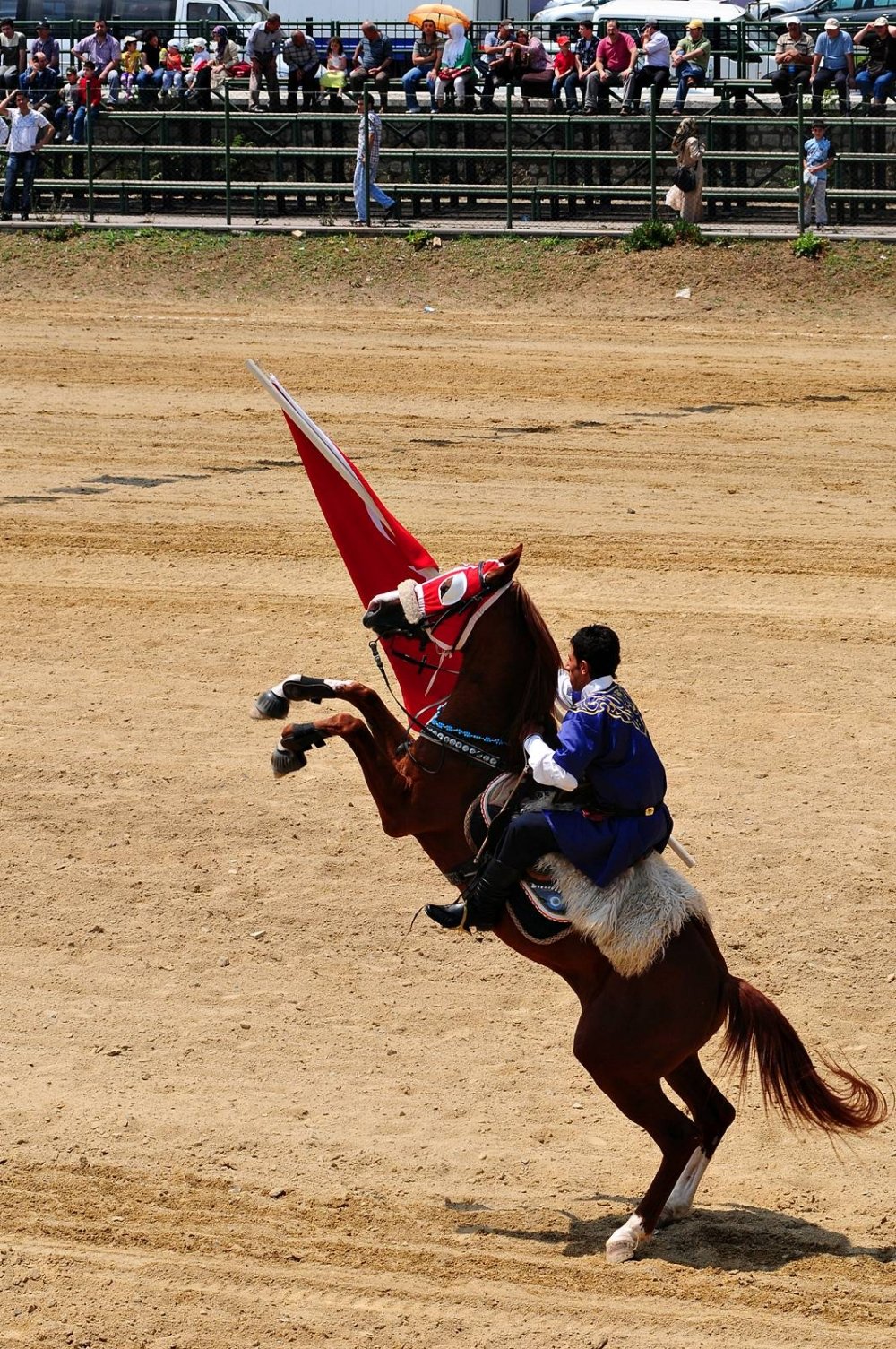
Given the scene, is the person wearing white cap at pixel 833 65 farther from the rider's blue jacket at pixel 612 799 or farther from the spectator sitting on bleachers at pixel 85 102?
the rider's blue jacket at pixel 612 799

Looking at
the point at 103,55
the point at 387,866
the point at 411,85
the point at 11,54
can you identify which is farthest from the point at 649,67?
the point at 387,866

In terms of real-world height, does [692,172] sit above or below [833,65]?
below

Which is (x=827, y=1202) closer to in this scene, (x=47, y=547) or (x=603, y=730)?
(x=603, y=730)

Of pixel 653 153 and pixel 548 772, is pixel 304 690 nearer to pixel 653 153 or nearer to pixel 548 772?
pixel 548 772

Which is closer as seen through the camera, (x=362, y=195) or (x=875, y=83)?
(x=875, y=83)

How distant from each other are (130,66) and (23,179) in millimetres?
4430

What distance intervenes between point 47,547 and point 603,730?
9.42m

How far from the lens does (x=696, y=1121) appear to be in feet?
21.3

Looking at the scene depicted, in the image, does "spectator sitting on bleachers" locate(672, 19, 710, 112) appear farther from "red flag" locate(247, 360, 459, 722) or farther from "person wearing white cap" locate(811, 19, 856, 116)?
"red flag" locate(247, 360, 459, 722)

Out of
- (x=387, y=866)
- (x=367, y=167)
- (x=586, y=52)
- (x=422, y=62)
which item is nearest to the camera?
(x=387, y=866)

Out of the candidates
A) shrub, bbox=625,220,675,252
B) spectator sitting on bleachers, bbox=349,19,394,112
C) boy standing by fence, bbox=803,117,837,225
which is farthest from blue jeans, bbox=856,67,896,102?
spectator sitting on bleachers, bbox=349,19,394,112

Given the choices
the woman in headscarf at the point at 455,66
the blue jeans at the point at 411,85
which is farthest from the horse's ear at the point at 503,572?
the blue jeans at the point at 411,85

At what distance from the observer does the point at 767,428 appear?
1739 cm

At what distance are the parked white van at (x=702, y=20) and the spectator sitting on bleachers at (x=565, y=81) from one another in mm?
1500
